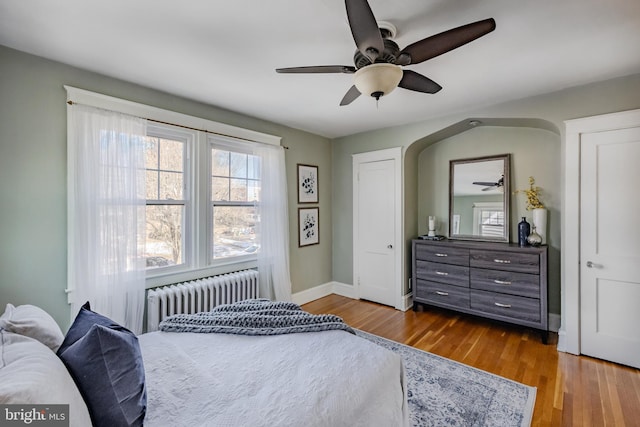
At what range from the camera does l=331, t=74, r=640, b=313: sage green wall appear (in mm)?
2527

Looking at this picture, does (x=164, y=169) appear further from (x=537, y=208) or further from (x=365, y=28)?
(x=537, y=208)

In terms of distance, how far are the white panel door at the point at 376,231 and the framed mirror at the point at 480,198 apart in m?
0.81

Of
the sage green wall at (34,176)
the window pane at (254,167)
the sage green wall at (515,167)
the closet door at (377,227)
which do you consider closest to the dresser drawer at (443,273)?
the closet door at (377,227)

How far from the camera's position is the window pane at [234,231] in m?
3.23

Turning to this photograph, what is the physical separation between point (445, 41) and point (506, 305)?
281 cm

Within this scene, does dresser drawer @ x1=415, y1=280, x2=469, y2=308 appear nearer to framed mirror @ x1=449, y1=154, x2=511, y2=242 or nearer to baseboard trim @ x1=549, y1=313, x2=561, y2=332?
framed mirror @ x1=449, y1=154, x2=511, y2=242

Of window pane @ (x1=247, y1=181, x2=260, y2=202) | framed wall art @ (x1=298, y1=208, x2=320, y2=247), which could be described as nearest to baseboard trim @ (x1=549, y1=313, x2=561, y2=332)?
framed wall art @ (x1=298, y1=208, x2=320, y2=247)

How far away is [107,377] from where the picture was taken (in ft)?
3.35

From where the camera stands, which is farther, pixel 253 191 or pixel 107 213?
pixel 253 191

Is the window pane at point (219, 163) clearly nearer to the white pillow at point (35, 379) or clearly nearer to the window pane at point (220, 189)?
the window pane at point (220, 189)

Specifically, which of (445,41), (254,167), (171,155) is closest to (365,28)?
(445,41)

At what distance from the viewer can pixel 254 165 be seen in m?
3.55

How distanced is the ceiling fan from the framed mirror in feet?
7.56

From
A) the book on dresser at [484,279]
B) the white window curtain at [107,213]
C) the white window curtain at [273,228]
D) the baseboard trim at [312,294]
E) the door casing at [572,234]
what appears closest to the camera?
the white window curtain at [107,213]
